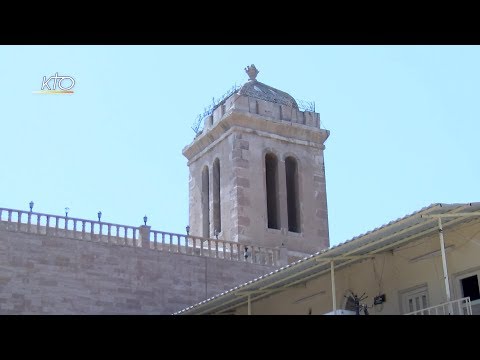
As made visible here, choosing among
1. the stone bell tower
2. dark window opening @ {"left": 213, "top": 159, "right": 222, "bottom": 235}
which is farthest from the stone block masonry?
dark window opening @ {"left": 213, "top": 159, "right": 222, "bottom": 235}

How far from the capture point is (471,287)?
13656 mm

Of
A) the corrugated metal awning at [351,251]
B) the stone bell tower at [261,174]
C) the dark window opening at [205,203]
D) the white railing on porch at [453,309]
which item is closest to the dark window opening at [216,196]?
the stone bell tower at [261,174]

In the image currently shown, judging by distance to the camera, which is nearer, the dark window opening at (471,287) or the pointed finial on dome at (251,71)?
the dark window opening at (471,287)

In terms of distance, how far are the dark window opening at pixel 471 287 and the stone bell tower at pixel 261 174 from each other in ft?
37.4

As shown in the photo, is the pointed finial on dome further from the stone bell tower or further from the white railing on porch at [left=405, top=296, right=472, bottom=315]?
the white railing on porch at [left=405, top=296, right=472, bottom=315]

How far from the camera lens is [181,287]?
20.7 m

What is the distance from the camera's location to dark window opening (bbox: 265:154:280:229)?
87.7ft

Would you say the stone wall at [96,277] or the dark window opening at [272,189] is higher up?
the dark window opening at [272,189]

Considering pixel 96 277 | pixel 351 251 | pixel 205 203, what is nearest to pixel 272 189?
pixel 205 203

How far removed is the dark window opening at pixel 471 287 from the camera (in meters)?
13.5

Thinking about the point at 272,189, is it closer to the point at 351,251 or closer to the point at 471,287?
the point at 351,251

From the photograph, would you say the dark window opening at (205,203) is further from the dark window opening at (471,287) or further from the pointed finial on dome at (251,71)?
the dark window opening at (471,287)

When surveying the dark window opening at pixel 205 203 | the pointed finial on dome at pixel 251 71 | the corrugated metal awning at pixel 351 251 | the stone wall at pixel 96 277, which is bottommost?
the corrugated metal awning at pixel 351 251
